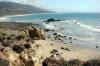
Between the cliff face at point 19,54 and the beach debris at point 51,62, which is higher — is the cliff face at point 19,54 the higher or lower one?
the higher one

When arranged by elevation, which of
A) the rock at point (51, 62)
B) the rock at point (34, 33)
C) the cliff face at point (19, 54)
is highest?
the cliff face at point (19, 54)

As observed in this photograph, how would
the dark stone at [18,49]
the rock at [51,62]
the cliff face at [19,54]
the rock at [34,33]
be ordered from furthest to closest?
1. the rock at [34,33]
2. the rock at [51,62]
3. the dark stone at [18,49]
4. the cliff face at [19,54]

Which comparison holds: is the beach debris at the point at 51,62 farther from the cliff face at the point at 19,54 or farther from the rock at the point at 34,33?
the rock at the point at 34,33

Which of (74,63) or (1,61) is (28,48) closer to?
(1,61)

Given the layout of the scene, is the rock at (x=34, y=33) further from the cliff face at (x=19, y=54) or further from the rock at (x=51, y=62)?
the cliff face at (x=19, y=54)

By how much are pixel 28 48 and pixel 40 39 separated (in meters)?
21.7

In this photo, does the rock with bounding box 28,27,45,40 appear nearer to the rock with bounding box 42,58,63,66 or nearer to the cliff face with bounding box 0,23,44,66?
the rock with bounding box 42,58,63,66

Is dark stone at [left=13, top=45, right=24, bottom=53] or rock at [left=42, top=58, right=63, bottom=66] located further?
rock at [left=42, top=58, right=63, bottom=66]

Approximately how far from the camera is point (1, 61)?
604 inches

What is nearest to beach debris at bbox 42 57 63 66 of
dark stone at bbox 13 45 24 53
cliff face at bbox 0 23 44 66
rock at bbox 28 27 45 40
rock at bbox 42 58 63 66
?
rock at bbox 42 58 63 66

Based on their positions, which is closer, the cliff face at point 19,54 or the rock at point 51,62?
the cliff face at point 19,54

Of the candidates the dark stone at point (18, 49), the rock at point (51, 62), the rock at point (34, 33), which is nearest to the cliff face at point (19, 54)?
the dark stone at point (18, 49)

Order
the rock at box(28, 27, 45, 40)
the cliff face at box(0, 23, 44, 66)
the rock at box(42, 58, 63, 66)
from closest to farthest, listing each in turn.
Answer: the cliff face at box(0, 23, 44, 66) < the rock at box(42, 58, 63, 66) < the rock at box(28, 27, 45, 40)

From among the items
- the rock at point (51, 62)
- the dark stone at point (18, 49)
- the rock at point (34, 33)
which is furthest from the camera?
the rock at point (34, 33)
